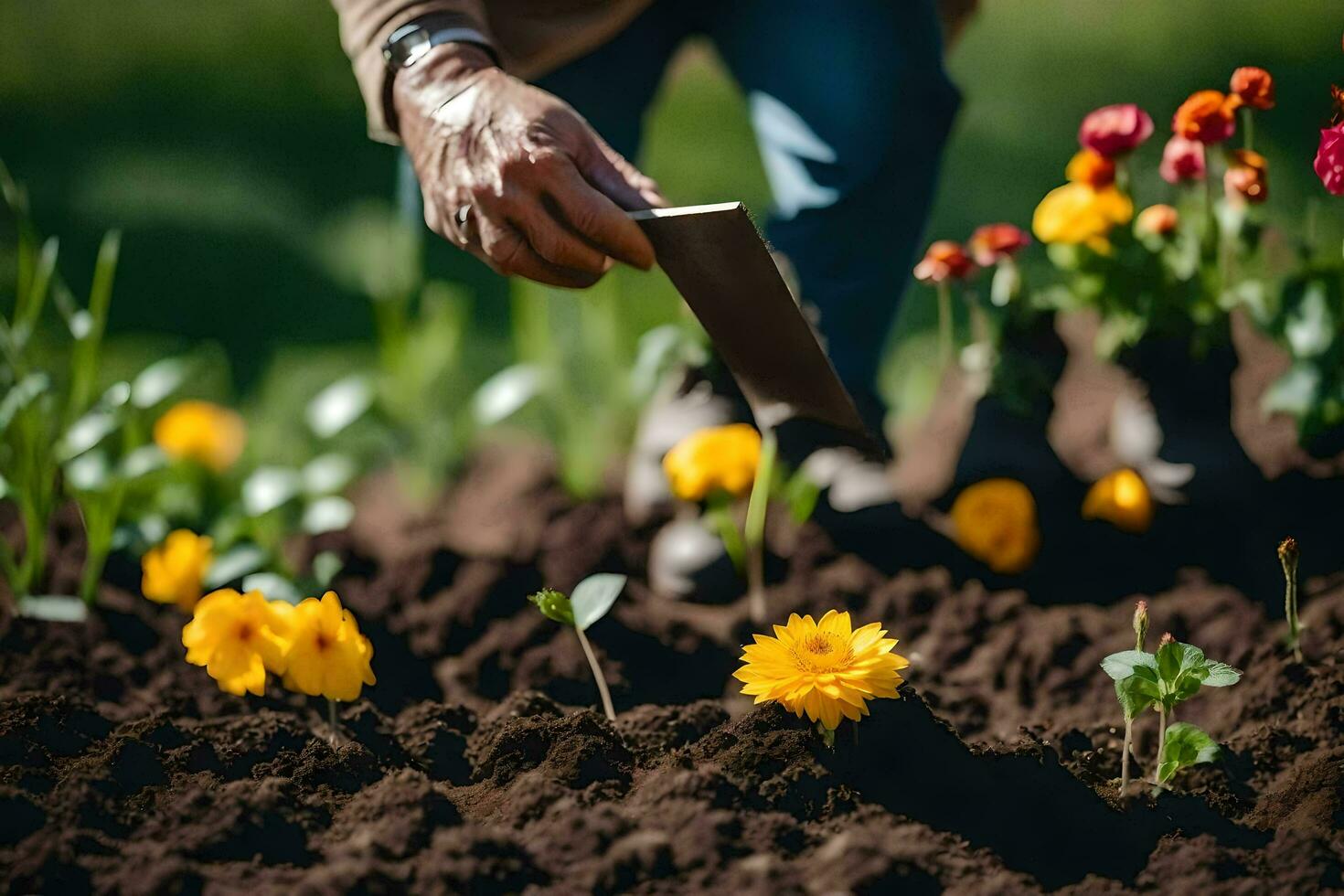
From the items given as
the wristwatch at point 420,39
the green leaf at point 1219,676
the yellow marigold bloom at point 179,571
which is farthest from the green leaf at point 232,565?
the green leaf at point 1219,676

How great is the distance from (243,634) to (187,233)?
192 centimetres

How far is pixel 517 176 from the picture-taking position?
1466mm

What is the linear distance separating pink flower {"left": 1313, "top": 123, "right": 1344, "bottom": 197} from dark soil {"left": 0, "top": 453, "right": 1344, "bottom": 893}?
51 cm

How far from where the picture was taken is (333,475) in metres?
2.09

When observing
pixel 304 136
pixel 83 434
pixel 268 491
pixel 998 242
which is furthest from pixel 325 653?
pixel 304 136

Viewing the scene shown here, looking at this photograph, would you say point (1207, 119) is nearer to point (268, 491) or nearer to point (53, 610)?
point (268, 491)

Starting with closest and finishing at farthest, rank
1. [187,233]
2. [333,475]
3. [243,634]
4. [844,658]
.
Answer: [844,658] < [243,634] < [333,475] < [187,233]

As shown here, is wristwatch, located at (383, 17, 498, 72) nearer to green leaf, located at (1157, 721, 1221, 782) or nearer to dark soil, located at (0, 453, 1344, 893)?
dark soil, located at (0, 453, 1344, 893)

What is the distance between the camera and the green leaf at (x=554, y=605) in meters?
1.44

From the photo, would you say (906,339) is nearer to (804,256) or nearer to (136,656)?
(804,256)

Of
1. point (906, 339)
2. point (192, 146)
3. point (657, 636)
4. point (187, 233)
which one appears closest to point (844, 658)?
point (657, 636)

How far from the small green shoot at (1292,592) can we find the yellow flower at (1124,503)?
1.01 ft

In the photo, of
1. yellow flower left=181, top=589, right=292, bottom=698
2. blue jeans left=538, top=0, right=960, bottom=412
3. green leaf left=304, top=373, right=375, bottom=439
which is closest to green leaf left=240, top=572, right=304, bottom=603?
yellow flower left=181, top=589, right=292, bottom=698

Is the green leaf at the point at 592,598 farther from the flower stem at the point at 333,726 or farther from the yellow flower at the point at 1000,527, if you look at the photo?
the yellow flower at the point at 1000,527
